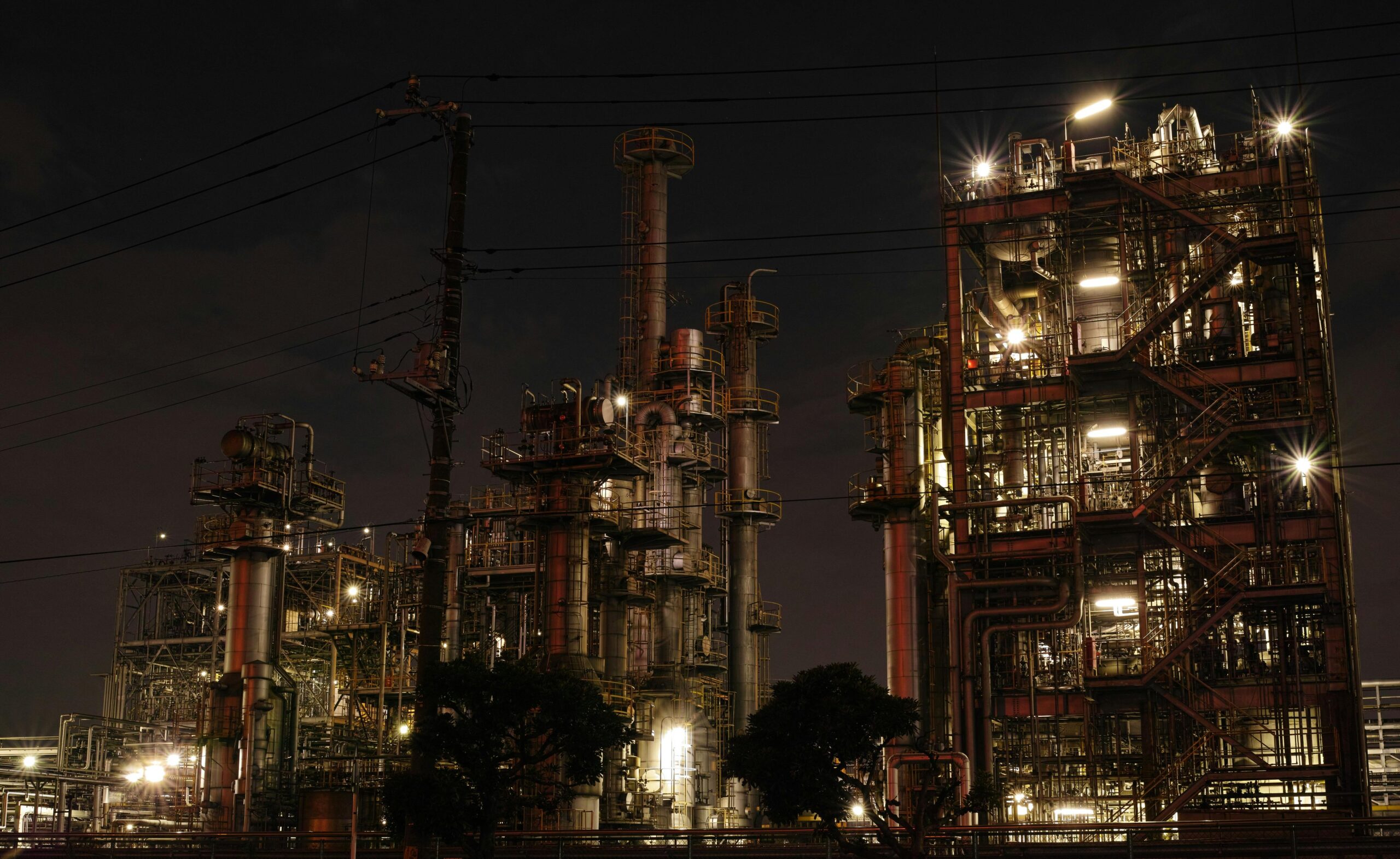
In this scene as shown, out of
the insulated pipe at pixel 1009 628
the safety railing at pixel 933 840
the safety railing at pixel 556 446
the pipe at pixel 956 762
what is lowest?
the safety railing at pixel 933 840

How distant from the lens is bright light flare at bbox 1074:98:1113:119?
166 feet

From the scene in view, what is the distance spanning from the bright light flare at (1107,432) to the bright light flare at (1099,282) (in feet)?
17.1

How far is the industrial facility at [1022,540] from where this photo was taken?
44.4 meters

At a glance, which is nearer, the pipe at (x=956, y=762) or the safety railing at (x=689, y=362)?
the pipe at (x=956, y=762)

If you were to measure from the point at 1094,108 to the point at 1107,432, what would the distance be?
1128 centimetres

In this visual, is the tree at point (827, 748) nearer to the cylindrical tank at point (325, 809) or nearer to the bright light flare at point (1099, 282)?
the cylindrical tank at point (325, 809)

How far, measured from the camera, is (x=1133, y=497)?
45.9 metres

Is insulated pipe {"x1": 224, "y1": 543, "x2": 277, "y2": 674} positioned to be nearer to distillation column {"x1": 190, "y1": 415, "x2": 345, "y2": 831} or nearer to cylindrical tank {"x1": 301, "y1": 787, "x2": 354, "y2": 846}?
distillation column {"x1": 190, "y1": 415, "x2": 345, "y2": 831}

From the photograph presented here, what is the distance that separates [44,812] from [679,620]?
3478 cm

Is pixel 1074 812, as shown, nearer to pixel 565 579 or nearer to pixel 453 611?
pixel 565 579

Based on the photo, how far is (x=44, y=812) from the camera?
71812mm

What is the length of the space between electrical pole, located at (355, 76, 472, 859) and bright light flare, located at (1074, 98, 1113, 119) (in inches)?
1156

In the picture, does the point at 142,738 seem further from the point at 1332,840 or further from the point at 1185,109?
the point at 1332,840

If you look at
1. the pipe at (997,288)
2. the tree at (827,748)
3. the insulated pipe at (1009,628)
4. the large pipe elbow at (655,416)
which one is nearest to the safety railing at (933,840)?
the tree at (827,748)
